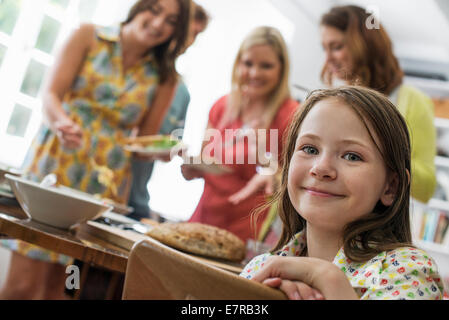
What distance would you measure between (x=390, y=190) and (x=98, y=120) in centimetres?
145

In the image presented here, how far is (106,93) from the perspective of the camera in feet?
6.32

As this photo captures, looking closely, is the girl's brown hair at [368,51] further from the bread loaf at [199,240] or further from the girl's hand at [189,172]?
the bread loaf at [199,240]

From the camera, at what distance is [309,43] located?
15.2ft

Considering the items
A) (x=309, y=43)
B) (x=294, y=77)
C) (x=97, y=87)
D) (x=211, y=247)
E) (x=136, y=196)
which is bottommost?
(x=136, y=196)

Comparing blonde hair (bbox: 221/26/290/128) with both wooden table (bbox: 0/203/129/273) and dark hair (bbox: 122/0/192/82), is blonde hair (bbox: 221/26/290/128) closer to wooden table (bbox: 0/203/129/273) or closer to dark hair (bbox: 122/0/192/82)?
dark hair (bbox: 122/0/192/82)

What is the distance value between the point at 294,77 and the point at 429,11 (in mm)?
1236

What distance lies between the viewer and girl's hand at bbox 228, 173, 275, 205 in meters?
1.76

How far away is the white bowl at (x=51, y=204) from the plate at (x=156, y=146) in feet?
2.74

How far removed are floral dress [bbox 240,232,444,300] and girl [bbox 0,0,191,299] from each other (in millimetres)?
1337

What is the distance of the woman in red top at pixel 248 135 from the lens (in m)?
1.83

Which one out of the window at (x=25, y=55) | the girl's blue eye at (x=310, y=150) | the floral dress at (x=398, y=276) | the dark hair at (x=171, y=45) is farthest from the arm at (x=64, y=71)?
the floral dress at (x=398, y=276)
